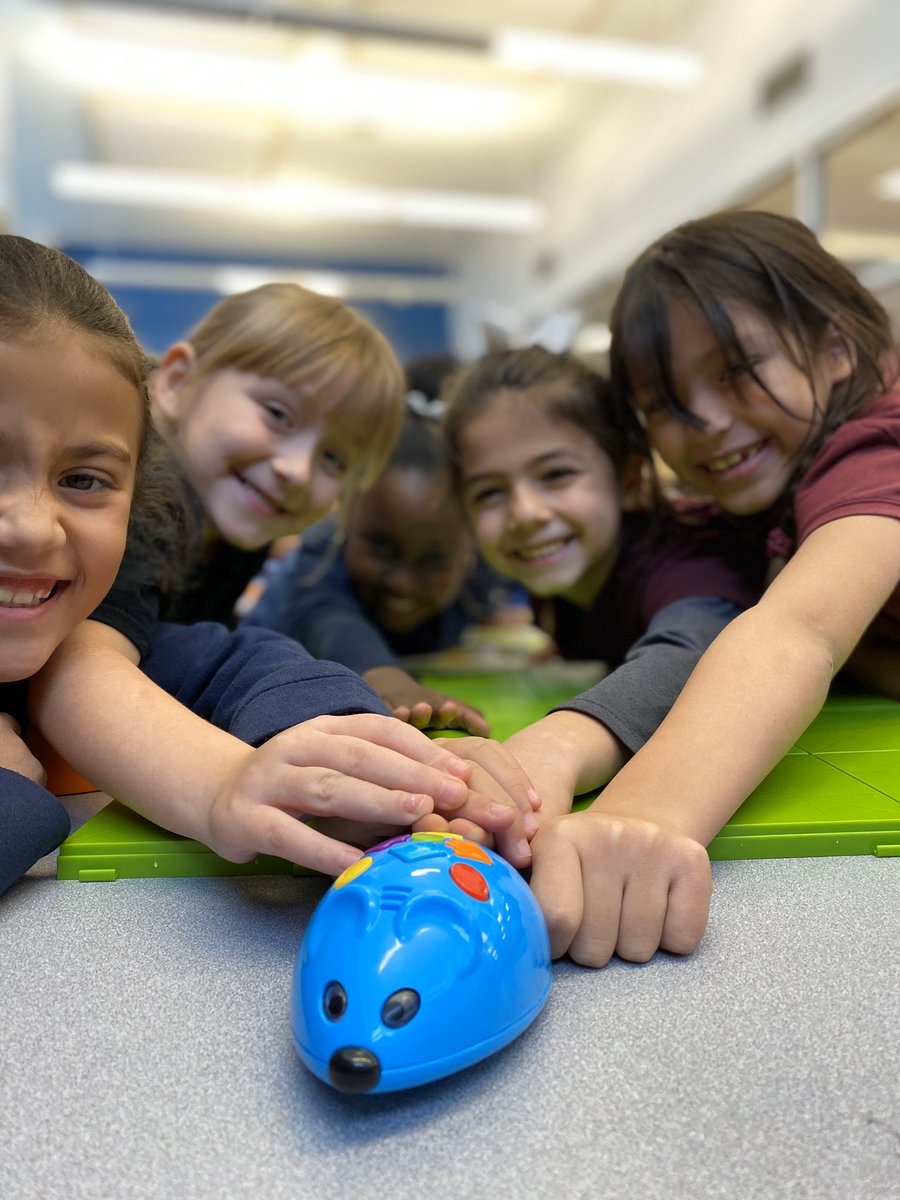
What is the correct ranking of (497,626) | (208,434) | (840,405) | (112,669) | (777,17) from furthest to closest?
1. (777,17)
2. (497,626)
3. (208,434)
4. (840,405)
5. (112,669)

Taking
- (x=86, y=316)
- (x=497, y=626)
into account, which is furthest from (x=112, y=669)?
(x=497, y=626)

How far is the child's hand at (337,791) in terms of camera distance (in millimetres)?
399

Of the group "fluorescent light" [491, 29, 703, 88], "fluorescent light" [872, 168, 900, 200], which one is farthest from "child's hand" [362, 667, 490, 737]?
"fluorescent light" [872, 168, 900, 200]

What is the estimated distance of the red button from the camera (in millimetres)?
337

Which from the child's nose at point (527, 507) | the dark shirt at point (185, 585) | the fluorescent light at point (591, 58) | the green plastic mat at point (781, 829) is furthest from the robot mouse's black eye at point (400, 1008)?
the fluorescent light at point (591, 58)

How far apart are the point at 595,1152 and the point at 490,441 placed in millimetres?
842

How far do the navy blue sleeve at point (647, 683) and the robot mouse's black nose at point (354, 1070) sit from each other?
1.06 feet

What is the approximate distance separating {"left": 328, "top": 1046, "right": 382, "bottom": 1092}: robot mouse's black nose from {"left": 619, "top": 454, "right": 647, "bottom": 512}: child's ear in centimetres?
86

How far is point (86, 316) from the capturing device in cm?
51

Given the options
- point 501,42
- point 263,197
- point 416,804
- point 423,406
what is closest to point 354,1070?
point 416,804

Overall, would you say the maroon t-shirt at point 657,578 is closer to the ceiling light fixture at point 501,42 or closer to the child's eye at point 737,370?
the child's eye at point 737,370

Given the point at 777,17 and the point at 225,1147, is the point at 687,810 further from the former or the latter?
the point at 777,17

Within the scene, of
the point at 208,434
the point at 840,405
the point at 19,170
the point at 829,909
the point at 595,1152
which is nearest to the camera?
the point at 595,1152

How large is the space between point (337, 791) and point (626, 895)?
0.13 meters
